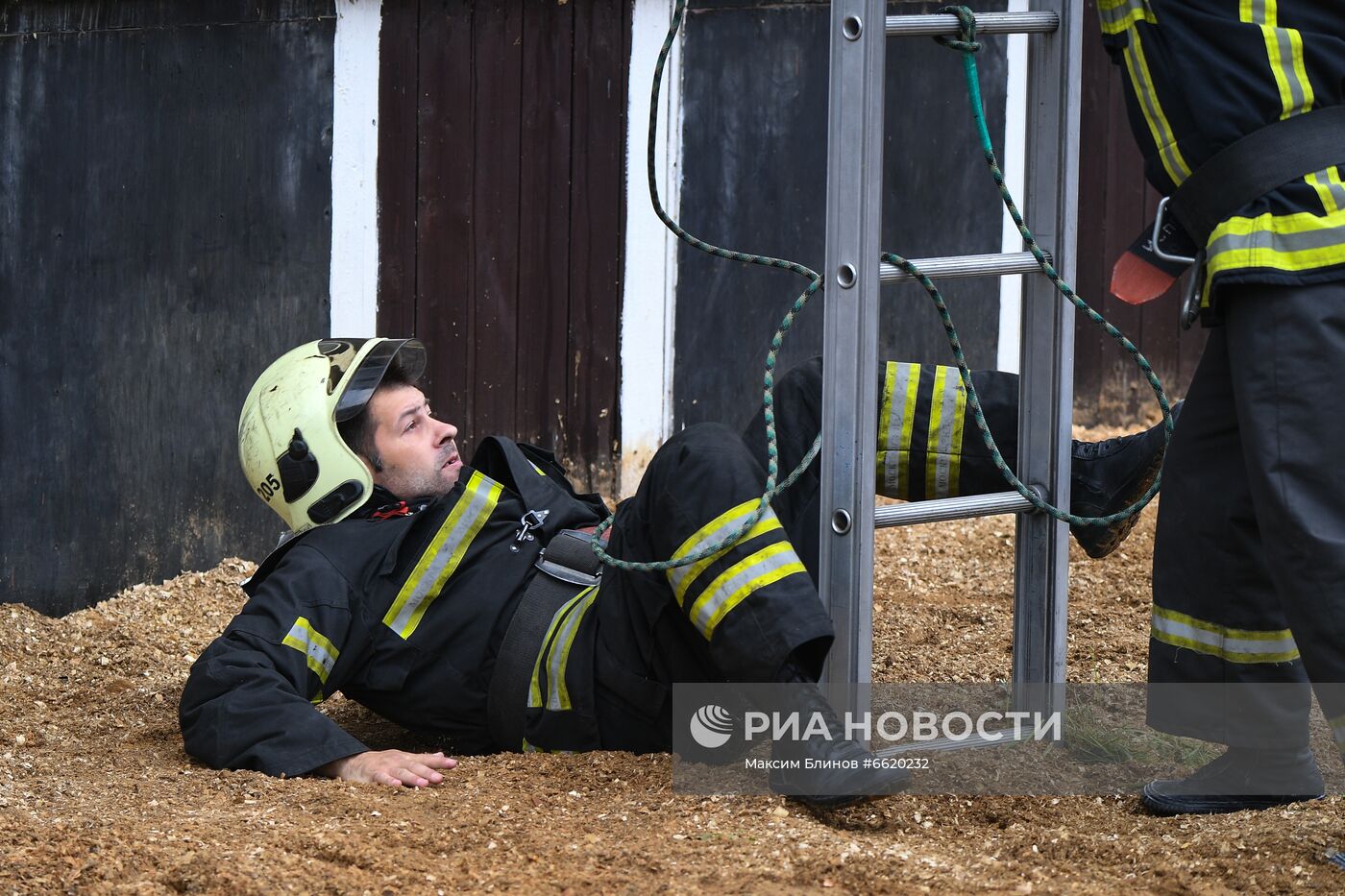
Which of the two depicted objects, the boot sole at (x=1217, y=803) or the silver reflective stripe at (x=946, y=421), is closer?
the boot sole at (x=1217, y=803)

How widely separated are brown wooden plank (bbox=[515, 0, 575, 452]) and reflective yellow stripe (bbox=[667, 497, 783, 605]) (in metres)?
2.62

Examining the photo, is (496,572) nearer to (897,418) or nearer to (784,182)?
(897,418)

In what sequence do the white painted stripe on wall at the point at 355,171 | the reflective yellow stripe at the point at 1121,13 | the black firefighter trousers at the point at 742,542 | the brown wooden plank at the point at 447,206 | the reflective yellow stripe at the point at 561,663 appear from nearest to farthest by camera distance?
the reflective yellow stripe at the point at 1121,13 < the black firefighter trousers at the point at 742,542 < the reflective yellow stripe at the point at 561,663 < the white painted stripe on wall at the point at 355,171 < the brown wooden plank at the point at 447,206

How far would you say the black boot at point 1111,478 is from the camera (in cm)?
310

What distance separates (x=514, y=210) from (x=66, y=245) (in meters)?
1.43

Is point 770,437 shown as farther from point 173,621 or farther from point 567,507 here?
point 173,621

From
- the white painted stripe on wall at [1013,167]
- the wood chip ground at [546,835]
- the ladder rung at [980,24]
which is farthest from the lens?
the white painted stripe on wall at [1013,167]

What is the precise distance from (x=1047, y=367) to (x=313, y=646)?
155 cm

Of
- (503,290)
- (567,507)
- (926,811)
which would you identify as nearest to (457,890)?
(926,811)

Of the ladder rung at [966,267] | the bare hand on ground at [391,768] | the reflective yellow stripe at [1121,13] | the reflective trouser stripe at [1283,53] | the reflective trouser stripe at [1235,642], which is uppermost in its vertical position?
the reflective yellow stripe at [1121,13]

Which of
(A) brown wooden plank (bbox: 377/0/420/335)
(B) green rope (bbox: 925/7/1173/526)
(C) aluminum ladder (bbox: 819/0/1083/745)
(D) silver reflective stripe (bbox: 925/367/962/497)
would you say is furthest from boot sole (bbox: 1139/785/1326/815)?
(A) brown wooden plank (bbox: 377/0/420/335)

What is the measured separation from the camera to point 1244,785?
272 cm

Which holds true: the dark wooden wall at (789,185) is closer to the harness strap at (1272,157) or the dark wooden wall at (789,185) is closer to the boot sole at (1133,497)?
the boot sole at (1133,497)

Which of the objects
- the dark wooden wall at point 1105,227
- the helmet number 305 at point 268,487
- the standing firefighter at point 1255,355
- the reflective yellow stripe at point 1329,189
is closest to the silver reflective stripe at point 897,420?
the standing firefighter at point 1255,355
